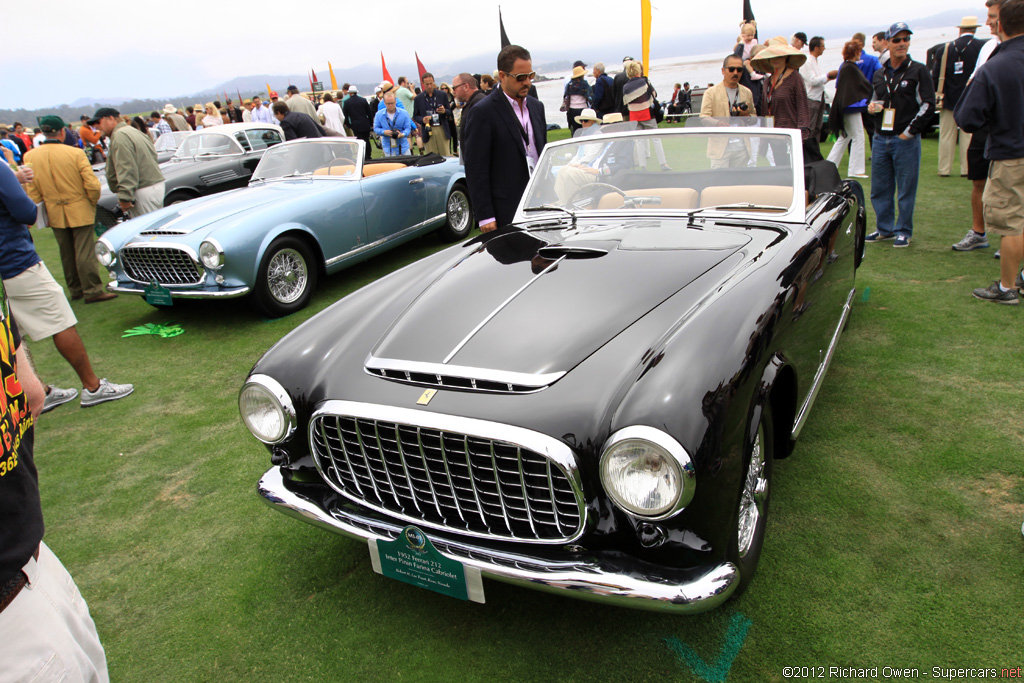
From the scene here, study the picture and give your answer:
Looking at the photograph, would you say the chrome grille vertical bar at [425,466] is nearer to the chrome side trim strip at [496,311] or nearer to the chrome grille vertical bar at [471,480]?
the chrome grille vertical bar at [471,480]

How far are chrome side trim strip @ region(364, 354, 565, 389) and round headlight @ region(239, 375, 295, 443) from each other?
345 millimetres

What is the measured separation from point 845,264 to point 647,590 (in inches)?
103

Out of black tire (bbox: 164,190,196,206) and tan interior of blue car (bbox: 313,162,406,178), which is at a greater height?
tan interior of blue car (bbox: 313,162,406,178)

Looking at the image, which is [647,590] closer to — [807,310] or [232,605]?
[807,310]

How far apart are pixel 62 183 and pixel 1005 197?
8.05 meters

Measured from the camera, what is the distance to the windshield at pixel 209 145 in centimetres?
1014

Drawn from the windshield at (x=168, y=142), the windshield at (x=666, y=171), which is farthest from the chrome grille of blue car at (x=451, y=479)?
the windshield at (x=168, y=142)

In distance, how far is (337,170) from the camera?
7.05 metres

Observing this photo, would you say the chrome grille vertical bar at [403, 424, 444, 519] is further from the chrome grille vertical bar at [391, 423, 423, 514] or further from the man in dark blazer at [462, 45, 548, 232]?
the man in dark blazer at [462, 45, 548, 232]

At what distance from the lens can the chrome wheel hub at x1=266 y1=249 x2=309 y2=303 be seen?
595 centimetres

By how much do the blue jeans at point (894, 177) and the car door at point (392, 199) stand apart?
464 centimetres

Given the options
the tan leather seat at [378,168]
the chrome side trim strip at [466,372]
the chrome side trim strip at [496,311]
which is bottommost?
the chrome side trim strip at [466,372]

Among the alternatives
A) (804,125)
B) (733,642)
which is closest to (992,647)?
(733,642)

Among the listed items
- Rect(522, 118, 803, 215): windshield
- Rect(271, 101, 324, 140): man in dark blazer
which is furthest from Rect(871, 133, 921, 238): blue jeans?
Rect(271, 101, 324, 140): man in dark blazer
